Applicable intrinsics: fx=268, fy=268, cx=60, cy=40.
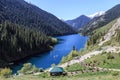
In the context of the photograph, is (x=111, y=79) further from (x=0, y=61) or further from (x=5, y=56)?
(x=5, y=56)

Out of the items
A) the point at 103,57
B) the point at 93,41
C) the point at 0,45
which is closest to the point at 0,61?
the point at 0,45

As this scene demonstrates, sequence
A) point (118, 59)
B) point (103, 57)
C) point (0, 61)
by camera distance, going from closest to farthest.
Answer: point (118, 59)
point (103, 57)
point (0, 61)

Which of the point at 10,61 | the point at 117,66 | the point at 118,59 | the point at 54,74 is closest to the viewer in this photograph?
the point at 54,74

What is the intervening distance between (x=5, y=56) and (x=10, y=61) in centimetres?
633

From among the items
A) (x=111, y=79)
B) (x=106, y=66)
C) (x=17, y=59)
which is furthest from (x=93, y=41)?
(x=111, y=79)

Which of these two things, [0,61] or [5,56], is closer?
[0,61]

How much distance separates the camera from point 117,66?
2520 inches

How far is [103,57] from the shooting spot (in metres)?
77.9

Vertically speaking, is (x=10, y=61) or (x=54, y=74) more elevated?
(x=10, y=61)

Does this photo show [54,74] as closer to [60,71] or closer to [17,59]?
[60,71]

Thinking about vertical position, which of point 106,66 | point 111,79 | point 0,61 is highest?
point 0,61

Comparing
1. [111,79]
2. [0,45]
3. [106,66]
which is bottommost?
[111,79]

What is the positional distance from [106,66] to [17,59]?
459 ft

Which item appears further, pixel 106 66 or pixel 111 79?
pixel 106 66
